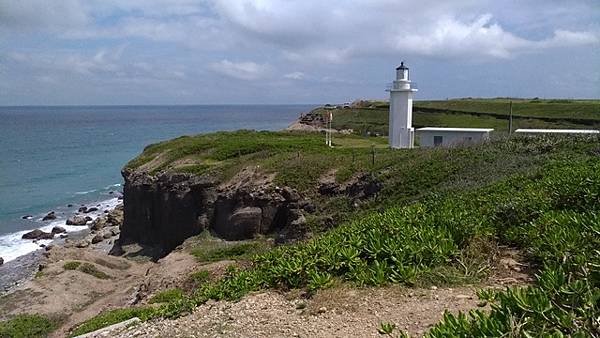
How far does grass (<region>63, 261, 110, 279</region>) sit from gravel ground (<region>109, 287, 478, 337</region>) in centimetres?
2299

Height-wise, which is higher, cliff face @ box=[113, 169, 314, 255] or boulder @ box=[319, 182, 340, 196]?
boulder @ box=[319, 182, 340, 196]

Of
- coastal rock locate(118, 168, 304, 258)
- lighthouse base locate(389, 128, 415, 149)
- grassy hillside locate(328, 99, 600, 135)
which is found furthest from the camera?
grassy hillside locate(328, 99, 600, 135)

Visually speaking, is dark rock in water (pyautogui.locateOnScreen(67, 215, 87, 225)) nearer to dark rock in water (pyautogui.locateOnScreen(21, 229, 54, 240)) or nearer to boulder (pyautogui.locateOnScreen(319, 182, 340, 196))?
dark rock in water (pyautogui.locateOnScreen(21, 229, 54, 240))

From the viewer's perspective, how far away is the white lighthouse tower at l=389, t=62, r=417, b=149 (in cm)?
3812

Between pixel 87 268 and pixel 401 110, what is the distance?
2246 centimetres

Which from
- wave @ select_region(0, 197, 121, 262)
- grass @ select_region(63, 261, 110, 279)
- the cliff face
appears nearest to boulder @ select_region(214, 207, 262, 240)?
the cliff face

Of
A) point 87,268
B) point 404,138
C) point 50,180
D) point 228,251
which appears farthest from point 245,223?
point 50,180

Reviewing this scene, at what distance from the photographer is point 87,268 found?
96.3 feet

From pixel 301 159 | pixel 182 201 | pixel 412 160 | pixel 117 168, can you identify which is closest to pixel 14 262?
pixel 182 201

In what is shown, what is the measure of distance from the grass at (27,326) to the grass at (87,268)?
6.18m

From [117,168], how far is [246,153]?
149 feet

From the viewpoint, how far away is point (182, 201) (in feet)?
111

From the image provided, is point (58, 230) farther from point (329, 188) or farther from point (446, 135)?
point (446, 135)

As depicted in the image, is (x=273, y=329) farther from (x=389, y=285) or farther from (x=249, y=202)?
(x=249, y=202)
